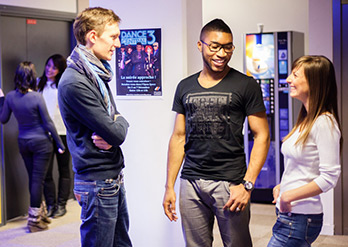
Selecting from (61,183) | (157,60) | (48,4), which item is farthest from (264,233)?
(48,4)

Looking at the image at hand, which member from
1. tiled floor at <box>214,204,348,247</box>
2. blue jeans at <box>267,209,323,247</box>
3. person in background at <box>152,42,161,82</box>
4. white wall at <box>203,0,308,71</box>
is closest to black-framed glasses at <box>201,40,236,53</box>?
person in background at <box>152,42,161,82</box>

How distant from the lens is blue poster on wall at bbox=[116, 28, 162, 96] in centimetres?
358

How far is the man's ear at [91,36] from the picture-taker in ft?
8.05

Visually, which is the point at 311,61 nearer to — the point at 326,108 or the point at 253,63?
the point at 326,108

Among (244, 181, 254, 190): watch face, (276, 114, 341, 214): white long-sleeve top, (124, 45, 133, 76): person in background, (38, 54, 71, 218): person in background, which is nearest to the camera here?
(276, 114, 341, 214): white long-sleeve top

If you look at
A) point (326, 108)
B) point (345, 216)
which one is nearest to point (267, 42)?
point (345, 216)

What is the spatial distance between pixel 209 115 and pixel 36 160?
2935 millimetres

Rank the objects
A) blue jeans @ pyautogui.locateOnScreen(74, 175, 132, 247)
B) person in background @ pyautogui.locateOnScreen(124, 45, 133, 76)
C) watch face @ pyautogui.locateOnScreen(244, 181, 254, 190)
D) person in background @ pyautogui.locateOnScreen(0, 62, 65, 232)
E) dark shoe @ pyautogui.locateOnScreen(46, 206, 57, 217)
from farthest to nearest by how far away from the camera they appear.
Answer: dark shoe @ pyautogui.locateOnScreen(46, 206, 57, 217)
person in background @ pyautogui.locateOnScreen(0, 62, 65, 232)
person in background @ pyautogui.locateOnScreen(124, 45, 133, 76)
watch face @ pyautogui.locateOnScreen(244, 181, 254, 190)
blue jeans @ pyautogui.locateOnScreen(74, 175, 132, 247)

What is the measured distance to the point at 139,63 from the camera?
144 inches

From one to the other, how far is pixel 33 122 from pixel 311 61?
3.49 meters

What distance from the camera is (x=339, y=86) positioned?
4.79 metres

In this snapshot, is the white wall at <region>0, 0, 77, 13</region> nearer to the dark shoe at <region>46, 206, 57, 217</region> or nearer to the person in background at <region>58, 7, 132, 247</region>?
the dark shoe at <region>46, 206, 57, 217</region>

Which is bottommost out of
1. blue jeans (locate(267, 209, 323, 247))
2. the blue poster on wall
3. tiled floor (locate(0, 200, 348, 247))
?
tiled floor (locate(0, 200, 348, 247))

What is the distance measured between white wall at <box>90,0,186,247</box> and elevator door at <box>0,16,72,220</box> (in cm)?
224
